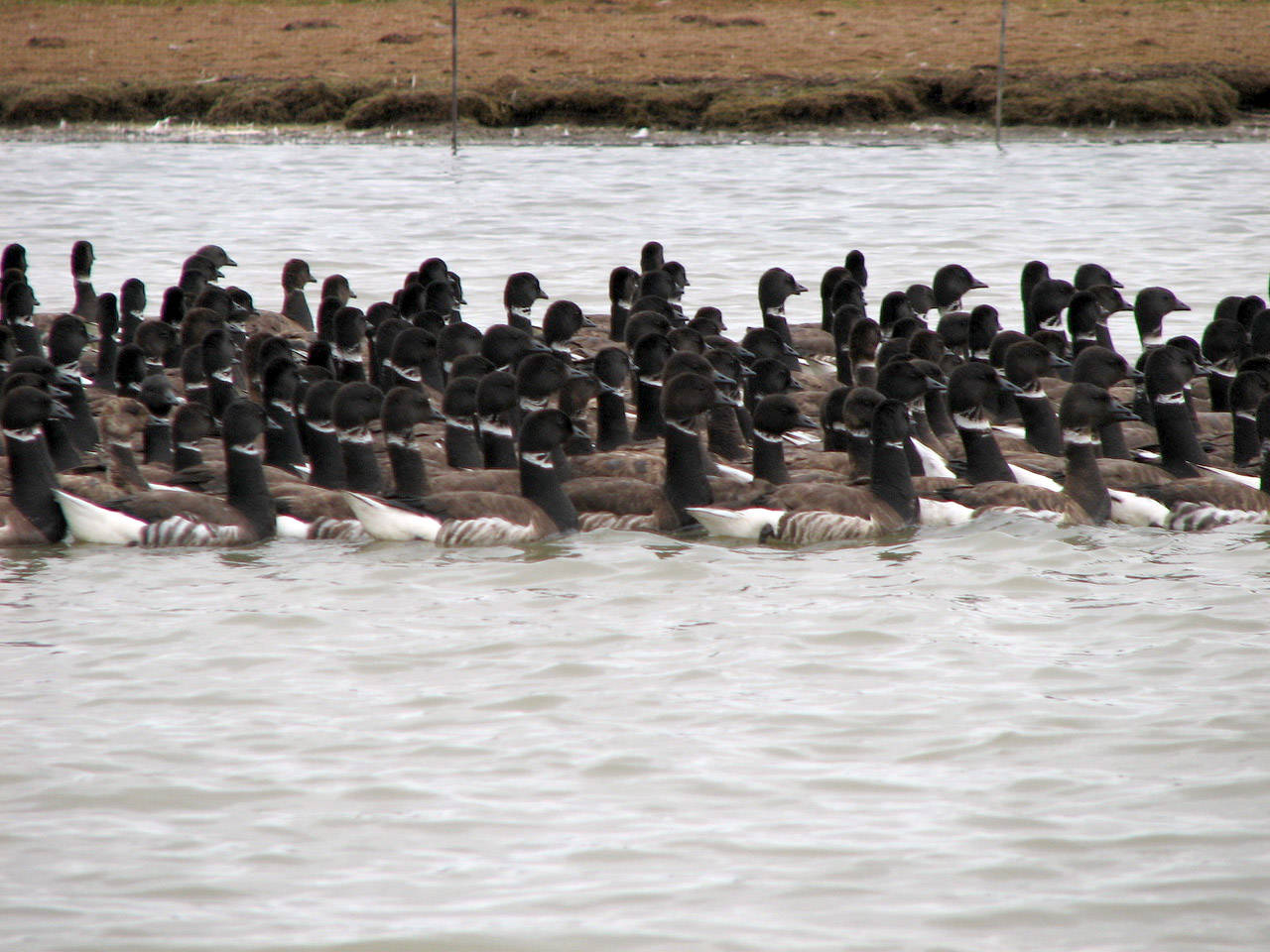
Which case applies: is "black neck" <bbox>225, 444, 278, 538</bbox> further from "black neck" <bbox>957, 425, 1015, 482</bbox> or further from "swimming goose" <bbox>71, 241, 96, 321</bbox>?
"swimming goose" <bbox>71, 241, 96, 321</bbox>

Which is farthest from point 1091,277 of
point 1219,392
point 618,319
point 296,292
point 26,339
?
point 26,339

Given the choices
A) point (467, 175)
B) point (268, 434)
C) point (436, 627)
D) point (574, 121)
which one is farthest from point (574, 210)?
point (436, 627)

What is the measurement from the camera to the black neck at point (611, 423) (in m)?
12.9

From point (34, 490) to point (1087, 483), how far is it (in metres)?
7.12

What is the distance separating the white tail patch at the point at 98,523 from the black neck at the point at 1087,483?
6314 mm

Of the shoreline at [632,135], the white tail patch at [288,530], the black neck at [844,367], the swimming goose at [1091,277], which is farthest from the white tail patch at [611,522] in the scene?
the shoreline at [632,135]

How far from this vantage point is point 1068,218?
2939cm

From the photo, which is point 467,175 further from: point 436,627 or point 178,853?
point 178,853

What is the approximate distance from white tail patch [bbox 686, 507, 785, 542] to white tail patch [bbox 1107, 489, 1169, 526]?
2.42 meters

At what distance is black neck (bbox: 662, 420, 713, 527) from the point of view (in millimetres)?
11172

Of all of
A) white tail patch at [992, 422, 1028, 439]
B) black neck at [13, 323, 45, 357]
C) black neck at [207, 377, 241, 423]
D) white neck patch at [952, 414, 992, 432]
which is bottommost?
white tail patch at [992, 422, 1028, 439]

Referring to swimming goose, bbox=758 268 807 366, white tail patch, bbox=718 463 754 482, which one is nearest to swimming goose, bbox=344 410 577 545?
white tail patch, bbox=718 463 754 482

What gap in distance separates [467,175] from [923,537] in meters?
27.3

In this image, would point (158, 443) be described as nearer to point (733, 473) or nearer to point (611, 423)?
point (611, 423)
